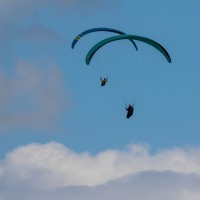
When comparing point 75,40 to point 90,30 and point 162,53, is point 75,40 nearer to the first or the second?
point 90,30

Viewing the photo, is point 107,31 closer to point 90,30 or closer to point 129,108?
point 90,30

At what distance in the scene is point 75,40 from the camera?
10356 cm

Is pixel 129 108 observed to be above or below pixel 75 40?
below

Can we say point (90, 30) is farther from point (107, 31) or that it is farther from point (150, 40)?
point (150, 40)

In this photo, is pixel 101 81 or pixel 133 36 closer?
pixel 133 36

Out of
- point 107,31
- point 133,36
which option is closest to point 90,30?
point 107,31

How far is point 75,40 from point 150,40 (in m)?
10.3

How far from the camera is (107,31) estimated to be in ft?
336

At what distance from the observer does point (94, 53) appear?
98312 millimetres

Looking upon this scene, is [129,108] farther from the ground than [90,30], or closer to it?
closer to it

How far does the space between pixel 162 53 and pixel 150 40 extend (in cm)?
209

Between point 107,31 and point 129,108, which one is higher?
point 107,31

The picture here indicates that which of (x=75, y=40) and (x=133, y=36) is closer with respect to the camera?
(x=133, y=36)

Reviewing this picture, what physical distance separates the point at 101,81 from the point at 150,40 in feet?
31.0
